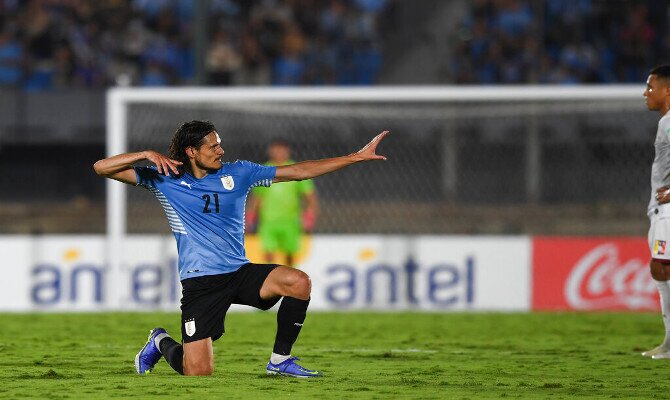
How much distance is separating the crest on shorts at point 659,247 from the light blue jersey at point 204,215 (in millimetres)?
2918

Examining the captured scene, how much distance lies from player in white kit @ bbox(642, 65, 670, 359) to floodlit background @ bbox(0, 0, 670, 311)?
4879 mm

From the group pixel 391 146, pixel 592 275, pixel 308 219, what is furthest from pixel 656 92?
pixel 391 146

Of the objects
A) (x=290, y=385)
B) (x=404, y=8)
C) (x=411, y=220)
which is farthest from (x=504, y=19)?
(x=290, y=385)

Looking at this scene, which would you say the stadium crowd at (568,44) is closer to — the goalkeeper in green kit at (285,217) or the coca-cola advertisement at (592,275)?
the coca-cola advertisement at (592,275)

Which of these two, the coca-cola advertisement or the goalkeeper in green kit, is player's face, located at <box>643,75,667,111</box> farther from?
Answer: the goalkeeper in green kit

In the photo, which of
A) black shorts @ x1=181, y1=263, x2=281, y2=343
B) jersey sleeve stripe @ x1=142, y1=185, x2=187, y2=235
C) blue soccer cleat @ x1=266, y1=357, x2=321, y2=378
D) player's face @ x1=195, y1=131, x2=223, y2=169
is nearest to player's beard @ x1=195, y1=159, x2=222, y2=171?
player's face @ x1=195, y1=131, x2=223, y2=169

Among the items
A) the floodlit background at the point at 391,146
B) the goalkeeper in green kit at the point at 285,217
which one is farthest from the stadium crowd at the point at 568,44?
the goalkeeper in green kit at the point at 285,217

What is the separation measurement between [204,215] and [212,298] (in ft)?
1.63

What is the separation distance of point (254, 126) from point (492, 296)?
3459 millimetres

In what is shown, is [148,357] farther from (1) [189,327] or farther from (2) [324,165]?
(2) [324,165]

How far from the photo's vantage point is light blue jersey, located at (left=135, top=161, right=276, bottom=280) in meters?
7.23

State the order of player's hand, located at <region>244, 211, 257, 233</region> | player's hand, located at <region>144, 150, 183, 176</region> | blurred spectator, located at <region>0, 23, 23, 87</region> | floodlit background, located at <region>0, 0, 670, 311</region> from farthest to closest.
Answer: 1. blurred spectator, located at <region>0, 23, 23, 87</region>
2. player's hand, located at <region>244, 211, 257, 233</region>
3. floodlit background, located at <region>0, 0, 670, 311</region>
4. player's hand, located at <region>144, 150, 183, 176</region>

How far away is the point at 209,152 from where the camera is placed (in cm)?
726

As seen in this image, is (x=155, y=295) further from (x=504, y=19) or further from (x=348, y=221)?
(x=504, y=19)
